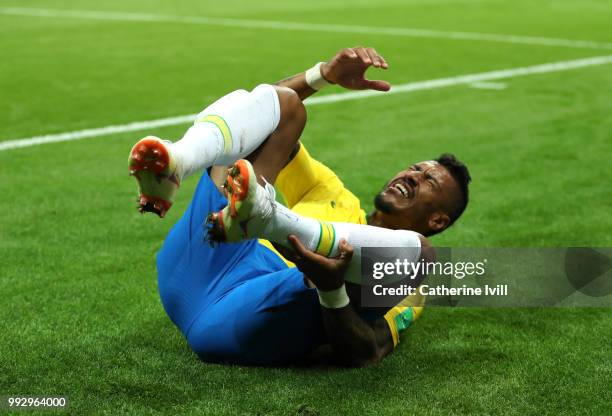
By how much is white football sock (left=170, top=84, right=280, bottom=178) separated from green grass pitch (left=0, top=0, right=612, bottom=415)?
0.71 metres

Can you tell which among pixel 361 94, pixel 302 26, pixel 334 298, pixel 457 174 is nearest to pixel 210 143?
pixel 334 298

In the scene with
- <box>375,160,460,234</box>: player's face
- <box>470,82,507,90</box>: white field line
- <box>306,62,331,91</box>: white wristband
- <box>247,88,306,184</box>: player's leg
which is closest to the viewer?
<box>247,88,306,184</box>: player's leg

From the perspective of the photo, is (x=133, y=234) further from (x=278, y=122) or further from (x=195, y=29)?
(x=195, y=29)

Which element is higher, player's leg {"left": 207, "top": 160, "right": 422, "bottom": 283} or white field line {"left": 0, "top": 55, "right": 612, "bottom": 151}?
player's leg {"left": 207, "top": 160, "right": 422, "bottom": 283}

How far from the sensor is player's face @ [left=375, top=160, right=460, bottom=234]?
3711mm

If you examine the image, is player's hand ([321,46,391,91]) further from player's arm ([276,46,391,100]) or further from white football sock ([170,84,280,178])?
white football sock ([170,84,280,178])

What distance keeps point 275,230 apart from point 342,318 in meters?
0.42

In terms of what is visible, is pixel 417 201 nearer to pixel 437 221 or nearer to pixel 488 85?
pixel 437 221

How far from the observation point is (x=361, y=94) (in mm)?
9109

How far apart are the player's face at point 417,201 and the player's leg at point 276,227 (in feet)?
1.19

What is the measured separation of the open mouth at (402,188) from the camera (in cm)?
372

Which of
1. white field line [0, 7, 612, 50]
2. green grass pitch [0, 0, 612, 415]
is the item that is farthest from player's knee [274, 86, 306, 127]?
white field line [0, 7, 612, 50]

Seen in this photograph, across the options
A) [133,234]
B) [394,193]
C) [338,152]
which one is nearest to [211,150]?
[394,193]

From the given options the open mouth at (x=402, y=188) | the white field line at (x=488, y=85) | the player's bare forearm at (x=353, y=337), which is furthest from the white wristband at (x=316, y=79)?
the white field line at (x=488, y=85)
